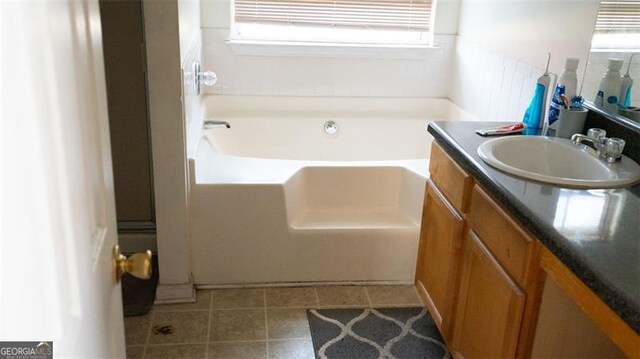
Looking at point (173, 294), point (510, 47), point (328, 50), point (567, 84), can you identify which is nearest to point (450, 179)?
point (567, 84)

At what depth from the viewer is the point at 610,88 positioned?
6.71 ft

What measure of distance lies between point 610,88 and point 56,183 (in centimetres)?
188

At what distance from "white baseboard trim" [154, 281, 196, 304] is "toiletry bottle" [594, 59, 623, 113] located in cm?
176

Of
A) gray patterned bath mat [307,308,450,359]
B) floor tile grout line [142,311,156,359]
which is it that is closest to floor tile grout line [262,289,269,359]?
gray patterned bath mat [307,308,450,359]

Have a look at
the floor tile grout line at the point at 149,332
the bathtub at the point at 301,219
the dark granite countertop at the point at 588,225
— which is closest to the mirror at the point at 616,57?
the dark granite countertop at the point at 588,225

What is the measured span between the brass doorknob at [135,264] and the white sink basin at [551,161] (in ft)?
3.65

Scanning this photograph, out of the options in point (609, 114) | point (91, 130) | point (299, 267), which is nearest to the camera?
point (91, 130)

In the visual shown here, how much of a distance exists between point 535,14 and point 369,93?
120cm

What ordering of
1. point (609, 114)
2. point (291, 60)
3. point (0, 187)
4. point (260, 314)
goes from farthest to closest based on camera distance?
point (291, 60) < point (260, 314) < point (609, 114) < point (0, 187)

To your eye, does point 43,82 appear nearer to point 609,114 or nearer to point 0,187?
point 0,187

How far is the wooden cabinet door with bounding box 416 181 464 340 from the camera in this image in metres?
2.01

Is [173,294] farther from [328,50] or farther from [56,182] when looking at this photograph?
[56,182]

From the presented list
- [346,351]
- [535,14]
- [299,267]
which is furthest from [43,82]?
[535,14]

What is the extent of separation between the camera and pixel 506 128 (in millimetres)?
2211
